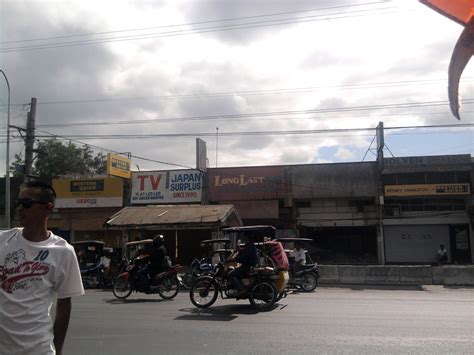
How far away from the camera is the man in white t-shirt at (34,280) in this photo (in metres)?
3.02

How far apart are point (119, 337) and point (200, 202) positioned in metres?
23.2

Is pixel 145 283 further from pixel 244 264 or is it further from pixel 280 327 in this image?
pixel 280 327

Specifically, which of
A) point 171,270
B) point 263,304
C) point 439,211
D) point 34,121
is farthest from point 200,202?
point 263,304

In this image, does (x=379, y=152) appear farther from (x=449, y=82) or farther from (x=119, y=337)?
(x=449, y=82)

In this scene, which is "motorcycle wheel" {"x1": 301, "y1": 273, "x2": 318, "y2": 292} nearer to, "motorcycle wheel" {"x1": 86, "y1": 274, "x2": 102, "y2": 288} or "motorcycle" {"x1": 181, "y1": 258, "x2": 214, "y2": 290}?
"motorcycle" {"x1": 181, "y1": 258, "x2": 214, "y2": 290}

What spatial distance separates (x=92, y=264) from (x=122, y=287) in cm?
612

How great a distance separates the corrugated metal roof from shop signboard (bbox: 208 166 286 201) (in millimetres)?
6522

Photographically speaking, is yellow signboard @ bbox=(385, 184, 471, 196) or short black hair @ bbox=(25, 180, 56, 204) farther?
yellow signboard @ bbox=(385, 184, 471, 196)

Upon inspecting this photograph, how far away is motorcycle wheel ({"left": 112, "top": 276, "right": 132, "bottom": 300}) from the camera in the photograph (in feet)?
47.8

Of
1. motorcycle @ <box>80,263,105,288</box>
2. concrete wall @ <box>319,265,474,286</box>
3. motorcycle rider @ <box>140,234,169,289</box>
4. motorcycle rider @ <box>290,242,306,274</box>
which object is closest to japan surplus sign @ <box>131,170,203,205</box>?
motorcycle @ <box>80,263,105,288</box>

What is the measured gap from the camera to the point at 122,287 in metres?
14.6

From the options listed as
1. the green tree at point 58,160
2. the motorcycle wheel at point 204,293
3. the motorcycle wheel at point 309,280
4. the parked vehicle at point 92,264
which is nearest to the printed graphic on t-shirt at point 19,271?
the motorcycle wheel at point 204,293

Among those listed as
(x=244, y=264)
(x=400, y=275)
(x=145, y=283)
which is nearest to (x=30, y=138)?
(x=145, y=283)

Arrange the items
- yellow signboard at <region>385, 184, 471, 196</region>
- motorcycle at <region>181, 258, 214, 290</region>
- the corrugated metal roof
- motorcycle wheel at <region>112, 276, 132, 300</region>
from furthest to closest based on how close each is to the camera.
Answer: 1. yellow signboard at <region>385, 184, 471, 196</region>
2. the corrugated metal roof
3. motorcycle at <region>181, 258, 214, 290</region>
4. motorcycle wheel at <region>112, 276, 132, 300</region>
